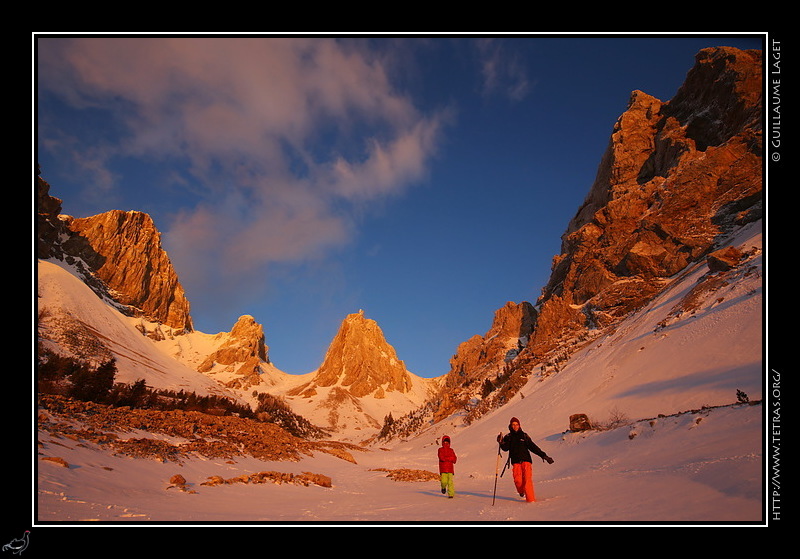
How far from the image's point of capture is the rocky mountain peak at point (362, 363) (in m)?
168

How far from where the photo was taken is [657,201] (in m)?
38.6

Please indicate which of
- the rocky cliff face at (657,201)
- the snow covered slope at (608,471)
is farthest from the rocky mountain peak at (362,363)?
the snow covered slope at (608,471)

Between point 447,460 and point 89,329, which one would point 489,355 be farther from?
point 447,460

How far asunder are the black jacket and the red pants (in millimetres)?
115

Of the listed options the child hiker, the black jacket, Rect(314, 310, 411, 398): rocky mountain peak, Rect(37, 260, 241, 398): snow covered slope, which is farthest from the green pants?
Rect(314, 310, 411, 398): rocky mountain peak

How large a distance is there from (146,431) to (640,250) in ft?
121

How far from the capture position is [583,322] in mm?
35719

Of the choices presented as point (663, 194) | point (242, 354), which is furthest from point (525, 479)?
point (242, 354)

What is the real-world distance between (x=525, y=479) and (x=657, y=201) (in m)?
40.7

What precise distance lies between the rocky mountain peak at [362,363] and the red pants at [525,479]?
15951 centimetres

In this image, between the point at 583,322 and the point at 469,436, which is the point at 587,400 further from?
the point at 583,322
